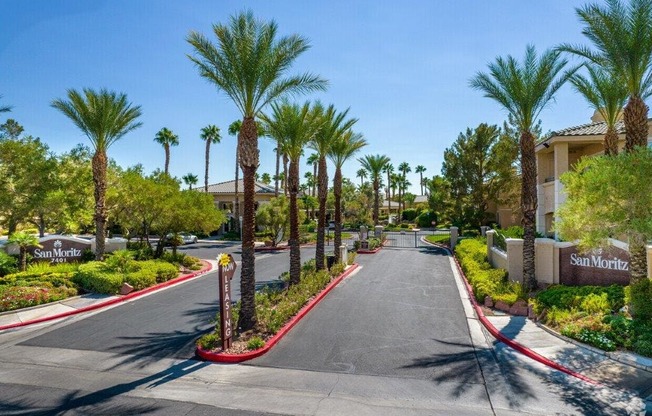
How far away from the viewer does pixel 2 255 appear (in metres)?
17.8

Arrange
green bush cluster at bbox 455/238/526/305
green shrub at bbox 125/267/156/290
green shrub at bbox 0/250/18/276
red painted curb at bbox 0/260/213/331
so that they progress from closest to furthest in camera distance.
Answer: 1. red painted curb at bbox 0/260/213/331
2. green bush cluster at bbox 455/238/526/305
3. green shrub at bbox 0/250/18/276
4. green shrub at bbox 125/267/156/290

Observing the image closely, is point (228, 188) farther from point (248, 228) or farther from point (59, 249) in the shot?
point (248, 228)

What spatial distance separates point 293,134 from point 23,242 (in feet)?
41.9

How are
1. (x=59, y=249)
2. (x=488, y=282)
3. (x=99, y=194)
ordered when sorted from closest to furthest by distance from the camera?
(x=488, y=282), (x=59, y=249), (x=99, y=194)

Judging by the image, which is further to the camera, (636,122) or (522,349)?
(636,122)

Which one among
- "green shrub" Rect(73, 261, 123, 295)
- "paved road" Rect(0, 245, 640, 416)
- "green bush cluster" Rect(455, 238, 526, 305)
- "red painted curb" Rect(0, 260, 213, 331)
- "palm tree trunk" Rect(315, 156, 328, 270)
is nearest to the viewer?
"paved road" Rect(0, 245, 640, 416)

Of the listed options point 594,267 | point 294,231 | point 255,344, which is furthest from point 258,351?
point 594,267

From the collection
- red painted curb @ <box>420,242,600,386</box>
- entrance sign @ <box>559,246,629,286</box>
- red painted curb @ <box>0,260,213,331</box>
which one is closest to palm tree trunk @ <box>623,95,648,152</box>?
entrance sign @ <box>559,246,629,286</box>

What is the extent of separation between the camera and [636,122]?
1287 cm

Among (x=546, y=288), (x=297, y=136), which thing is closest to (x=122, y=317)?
(x=297, y=136)

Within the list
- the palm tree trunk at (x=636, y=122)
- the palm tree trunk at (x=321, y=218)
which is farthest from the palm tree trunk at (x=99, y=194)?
the palm tree trunk at (x=636, y=122)

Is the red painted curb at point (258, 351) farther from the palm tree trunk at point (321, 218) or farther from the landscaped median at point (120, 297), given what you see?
the landscaped median at point (120, 297)

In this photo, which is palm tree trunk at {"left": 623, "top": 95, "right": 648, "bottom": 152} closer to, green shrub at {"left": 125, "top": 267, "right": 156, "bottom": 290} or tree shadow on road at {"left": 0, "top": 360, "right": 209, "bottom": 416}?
tree shadow on road at {"left": 0, "top": 360, "right": 209, "bottom": 416}

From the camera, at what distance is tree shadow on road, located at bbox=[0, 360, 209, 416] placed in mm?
7594
